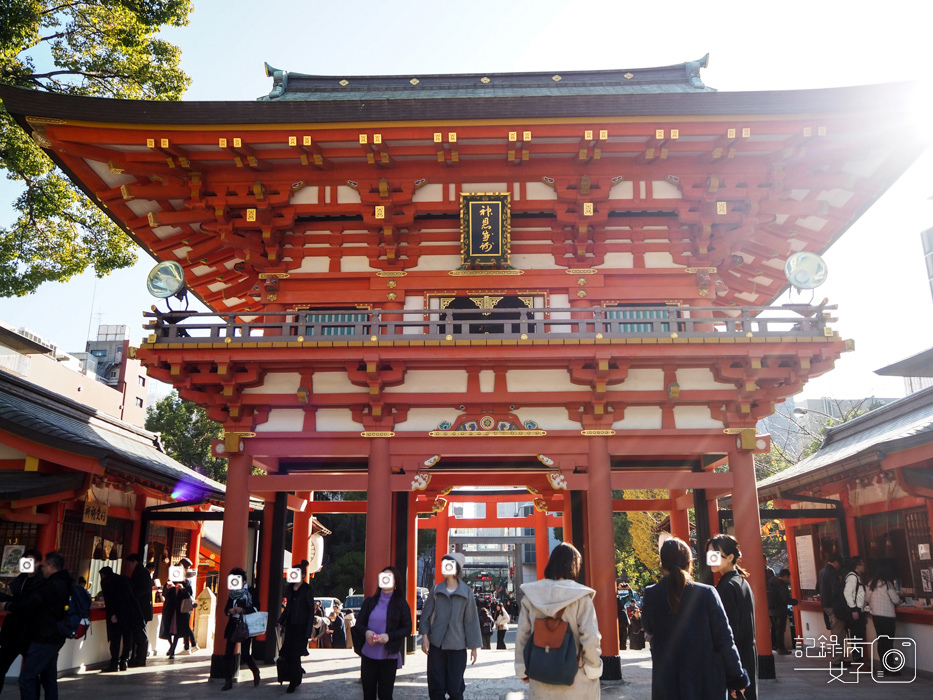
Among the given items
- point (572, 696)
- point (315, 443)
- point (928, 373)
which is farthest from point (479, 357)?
point (928, 373)

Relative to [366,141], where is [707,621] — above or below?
below

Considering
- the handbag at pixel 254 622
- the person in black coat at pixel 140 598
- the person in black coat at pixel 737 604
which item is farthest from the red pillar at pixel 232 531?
the person in black coat at pixel 737 604

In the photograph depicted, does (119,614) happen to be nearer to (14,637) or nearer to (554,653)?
(14,637)

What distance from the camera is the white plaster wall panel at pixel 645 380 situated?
482 inches

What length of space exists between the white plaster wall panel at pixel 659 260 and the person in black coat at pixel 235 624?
8960 millimetres

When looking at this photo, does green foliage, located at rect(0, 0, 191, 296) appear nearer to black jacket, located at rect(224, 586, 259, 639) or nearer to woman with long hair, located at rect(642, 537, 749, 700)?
black jacket, located at rect(224, 586, 259, 639)

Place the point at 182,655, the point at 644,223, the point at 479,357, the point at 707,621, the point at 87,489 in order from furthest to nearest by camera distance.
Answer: the point at 182,655 < the point at 644,223 < the point at 87,489 < the point at 479,357 < the point at 707,621

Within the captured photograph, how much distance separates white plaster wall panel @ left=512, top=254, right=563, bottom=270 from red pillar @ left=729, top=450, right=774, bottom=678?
467cm

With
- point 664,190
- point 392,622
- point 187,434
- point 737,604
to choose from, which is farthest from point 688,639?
point 187,434

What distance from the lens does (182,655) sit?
623 inches

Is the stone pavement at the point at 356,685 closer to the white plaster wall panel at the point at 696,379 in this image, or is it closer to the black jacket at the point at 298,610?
the black jacket at the point at 298,610

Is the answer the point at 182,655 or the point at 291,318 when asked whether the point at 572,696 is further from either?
the point at 182,655

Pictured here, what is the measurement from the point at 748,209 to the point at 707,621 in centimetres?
933

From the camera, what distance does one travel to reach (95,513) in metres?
13.2
